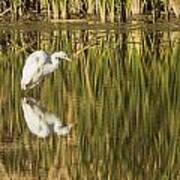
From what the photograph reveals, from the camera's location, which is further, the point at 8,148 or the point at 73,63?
the point at 73,63

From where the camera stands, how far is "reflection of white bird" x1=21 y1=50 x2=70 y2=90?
29.1ft

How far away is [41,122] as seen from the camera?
742cm

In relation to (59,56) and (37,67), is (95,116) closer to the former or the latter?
(37,67)

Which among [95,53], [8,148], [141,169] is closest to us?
[141,169]

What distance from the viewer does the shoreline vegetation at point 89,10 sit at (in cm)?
1434

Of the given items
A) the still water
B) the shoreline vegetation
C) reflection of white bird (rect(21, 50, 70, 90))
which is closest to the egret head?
reflection of white bird (rect(21, 50, 70, 90))

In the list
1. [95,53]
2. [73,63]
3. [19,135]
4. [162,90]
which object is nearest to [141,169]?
[19,135]

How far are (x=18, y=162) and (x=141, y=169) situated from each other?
0.83m

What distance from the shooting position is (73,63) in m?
10.5

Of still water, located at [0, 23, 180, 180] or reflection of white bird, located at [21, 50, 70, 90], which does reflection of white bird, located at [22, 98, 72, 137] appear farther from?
reflection of white bird, located at [21, 50, 70, 90]

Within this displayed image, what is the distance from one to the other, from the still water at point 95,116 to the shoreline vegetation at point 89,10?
8.52ft

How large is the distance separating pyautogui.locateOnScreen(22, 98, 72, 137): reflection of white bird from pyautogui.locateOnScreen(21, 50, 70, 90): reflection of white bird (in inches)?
28.6

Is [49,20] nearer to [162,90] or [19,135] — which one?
[162,90]

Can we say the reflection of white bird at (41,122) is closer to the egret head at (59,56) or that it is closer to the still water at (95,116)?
the still water at (95,116)
